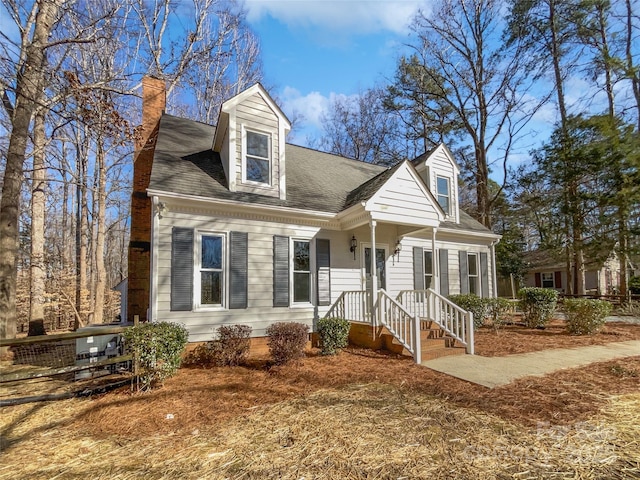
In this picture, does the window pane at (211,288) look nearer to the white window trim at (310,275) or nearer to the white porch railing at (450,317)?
the white window trim at (310,275)

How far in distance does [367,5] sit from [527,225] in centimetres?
2861

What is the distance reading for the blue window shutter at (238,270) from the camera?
25.2ft

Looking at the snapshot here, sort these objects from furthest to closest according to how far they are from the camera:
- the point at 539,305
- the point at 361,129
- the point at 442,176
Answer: the point at 361,129 < the point at 442,176 < the point at 539,305

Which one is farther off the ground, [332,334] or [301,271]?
[301,271]

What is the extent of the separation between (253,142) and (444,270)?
767cm

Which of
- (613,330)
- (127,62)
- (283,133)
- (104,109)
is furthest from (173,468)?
(127,62)

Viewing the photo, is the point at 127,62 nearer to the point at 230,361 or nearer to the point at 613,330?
the point at 230,361

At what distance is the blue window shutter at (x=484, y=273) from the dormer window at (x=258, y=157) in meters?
8.87

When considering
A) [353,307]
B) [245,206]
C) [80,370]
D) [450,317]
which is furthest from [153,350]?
[450,317]

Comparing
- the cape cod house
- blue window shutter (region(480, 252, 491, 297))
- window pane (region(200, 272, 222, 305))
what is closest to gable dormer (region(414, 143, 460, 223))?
blue window shutter (region(480, 252, 491, 297))

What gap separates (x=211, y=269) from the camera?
7598 mm

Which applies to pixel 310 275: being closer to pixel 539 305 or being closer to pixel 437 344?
pixel 437 344

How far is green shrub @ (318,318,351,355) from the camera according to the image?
25.7 ft

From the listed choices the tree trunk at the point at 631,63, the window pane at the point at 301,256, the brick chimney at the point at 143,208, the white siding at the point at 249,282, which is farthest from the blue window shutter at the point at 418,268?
the tree trunk at the point at 631,63
